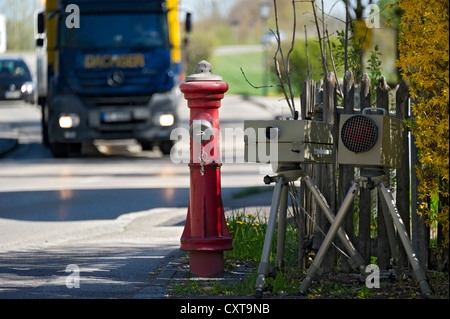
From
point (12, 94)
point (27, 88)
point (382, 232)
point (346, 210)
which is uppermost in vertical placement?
point (27, 88)

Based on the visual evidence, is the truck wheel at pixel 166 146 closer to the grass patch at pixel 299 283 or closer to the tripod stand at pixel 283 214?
the grass patch at pixel 299 283

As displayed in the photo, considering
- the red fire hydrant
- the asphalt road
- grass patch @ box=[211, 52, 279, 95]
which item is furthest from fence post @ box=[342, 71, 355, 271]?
grass patch @ box=[211, 52, 279, 95]

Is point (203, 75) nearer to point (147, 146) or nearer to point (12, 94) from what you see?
point (147, 146)

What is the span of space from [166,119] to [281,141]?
13.3m

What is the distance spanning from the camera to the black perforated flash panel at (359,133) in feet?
19.7

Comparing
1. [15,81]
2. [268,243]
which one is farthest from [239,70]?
[268,243]

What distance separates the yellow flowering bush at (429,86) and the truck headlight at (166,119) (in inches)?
520

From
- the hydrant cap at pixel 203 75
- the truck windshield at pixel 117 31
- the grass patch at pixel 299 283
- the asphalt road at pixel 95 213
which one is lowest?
the asphalt road at pixel 95 213

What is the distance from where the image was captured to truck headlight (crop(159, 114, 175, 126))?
19.5 meters

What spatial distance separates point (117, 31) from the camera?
747 inches

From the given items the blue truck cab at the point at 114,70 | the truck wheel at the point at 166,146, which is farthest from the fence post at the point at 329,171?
the truck wheel at the point at 166,146

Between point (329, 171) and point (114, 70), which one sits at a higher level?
point (114, 70)
